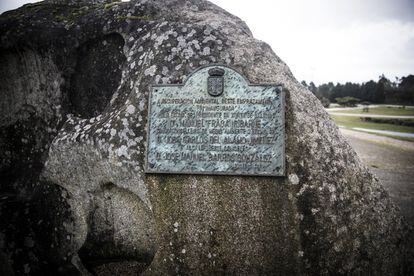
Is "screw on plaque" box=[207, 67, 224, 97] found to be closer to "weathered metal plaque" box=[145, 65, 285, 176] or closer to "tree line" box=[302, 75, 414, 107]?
"weathered metal plaque" box=[145, 65, 285, 176]

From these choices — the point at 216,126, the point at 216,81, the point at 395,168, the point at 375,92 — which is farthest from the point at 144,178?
the point at 375,92

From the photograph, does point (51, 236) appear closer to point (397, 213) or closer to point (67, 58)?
point (67, 58)

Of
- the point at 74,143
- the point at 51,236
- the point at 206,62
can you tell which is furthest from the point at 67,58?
the point at 51,236

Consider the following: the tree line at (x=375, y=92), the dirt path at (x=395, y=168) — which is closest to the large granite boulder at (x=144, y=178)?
the dirt path at (x=395, y=168)

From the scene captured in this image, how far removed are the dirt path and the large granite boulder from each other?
8.81 feet

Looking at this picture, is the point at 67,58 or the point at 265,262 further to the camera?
the point at 67,58

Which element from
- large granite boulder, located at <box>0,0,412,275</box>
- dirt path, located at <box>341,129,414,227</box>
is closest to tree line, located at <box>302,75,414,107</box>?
dirt path, located at <box>341,129,414,227</box>

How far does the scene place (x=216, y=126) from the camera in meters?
2.54

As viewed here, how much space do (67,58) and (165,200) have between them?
2.01 meters

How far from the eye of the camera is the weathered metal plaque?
8.02 feet

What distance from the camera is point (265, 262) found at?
90.9 inches

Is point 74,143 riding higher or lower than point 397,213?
higher

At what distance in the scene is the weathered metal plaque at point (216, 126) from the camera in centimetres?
245

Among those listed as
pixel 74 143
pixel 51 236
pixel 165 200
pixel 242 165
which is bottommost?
pixel 51 236
